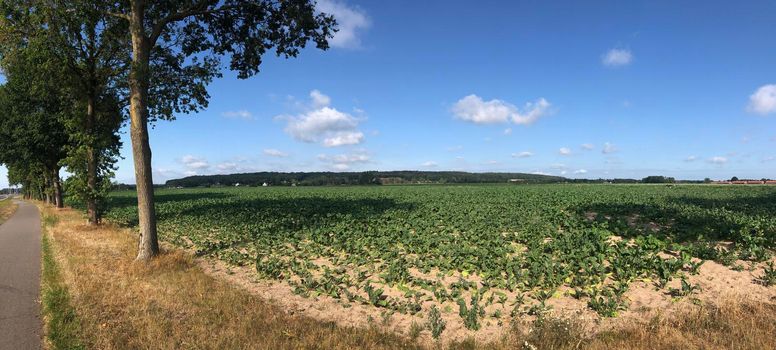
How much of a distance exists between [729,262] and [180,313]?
1225cm

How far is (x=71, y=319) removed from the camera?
6965mm

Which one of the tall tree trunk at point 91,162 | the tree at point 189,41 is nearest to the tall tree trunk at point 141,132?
the tree at point 189,41

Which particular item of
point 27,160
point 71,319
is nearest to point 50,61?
point 71,319

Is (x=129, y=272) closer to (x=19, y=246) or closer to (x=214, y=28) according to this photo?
(x=214, y=28)

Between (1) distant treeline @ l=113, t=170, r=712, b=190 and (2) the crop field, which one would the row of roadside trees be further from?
(1) distant treeline @ l=113, t=170, r=712, b=190

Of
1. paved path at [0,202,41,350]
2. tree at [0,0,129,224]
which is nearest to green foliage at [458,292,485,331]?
paved path at [0,202,41,350]

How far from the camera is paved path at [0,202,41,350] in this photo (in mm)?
6309

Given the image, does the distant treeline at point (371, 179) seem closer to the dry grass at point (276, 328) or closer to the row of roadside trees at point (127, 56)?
the row of roadside trees at point (127, 56)

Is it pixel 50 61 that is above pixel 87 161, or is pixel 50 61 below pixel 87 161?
above

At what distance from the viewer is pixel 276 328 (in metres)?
6.49

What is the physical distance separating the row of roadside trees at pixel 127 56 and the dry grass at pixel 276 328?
440 centimetres

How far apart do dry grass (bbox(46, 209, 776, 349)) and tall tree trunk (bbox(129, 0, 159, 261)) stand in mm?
2862

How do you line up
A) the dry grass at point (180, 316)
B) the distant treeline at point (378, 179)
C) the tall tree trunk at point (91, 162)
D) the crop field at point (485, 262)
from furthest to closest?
the distant treeline at point (378, 179) < the tall tree trunk at point (91, 162) < the crop field at point (485, 262) < the dry grass at point (180, 316)

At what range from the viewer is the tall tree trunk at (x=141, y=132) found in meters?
11.3
